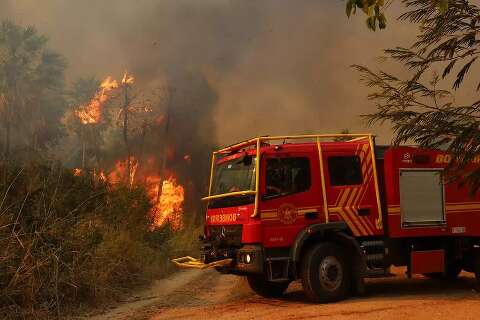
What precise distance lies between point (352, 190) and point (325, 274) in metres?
1.46

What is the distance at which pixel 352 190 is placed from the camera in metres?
8.65

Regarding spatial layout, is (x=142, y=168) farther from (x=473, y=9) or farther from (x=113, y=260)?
(x=473, y=9)

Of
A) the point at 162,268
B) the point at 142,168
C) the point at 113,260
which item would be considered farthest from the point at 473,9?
the point at 142,168

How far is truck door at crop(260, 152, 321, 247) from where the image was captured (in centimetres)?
816

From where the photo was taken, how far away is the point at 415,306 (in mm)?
7734

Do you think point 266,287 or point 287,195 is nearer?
point 287,195

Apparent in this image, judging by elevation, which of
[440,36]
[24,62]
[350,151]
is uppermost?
[24,62]

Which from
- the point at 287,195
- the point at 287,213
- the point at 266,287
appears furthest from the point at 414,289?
the point at 287,195

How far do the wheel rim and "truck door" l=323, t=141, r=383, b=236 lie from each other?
0.64m

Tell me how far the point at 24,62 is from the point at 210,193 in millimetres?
35082

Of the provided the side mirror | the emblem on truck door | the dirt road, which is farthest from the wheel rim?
the side mirror

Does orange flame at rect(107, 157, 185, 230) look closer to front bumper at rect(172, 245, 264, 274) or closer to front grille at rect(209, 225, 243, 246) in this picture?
front bumper at rect(172, 245, 264, 274)

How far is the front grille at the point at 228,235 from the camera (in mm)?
8320

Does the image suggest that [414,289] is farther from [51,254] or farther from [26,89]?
[26,89]
